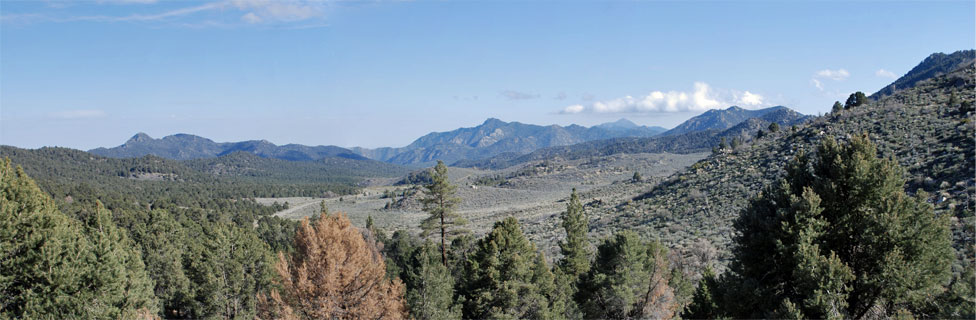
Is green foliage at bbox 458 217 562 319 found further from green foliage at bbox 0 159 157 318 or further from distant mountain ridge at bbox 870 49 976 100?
distant mountain ridge at bbox 870 49 976 100

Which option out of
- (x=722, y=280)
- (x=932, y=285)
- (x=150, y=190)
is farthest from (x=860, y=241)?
(x=150, y=190)

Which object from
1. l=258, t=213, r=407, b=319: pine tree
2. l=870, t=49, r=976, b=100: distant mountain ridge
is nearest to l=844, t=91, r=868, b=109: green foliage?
l=870, t=49, r=976, b=100: distant mountain ridge

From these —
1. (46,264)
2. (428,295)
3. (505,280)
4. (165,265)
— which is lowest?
(165,265)

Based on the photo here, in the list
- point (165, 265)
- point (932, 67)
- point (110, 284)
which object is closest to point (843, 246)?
point (110, 284)

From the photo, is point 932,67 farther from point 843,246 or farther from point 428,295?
point 428,295

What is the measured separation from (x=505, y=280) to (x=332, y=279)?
6701mm

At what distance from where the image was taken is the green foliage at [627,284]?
61.9ft

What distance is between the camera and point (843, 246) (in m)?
9.91

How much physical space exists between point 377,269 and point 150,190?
13556cm

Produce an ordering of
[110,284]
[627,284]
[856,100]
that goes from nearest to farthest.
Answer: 1. [110,284]
2. [627,284]
3. [856,100]

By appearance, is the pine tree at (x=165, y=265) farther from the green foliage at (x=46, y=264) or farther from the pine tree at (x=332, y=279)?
the pine tree at (x=332, y=279)

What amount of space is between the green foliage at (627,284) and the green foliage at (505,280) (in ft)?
8.09

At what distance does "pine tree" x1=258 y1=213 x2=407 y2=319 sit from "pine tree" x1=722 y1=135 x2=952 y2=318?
9.73m

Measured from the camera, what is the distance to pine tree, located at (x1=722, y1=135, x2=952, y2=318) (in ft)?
29.6
